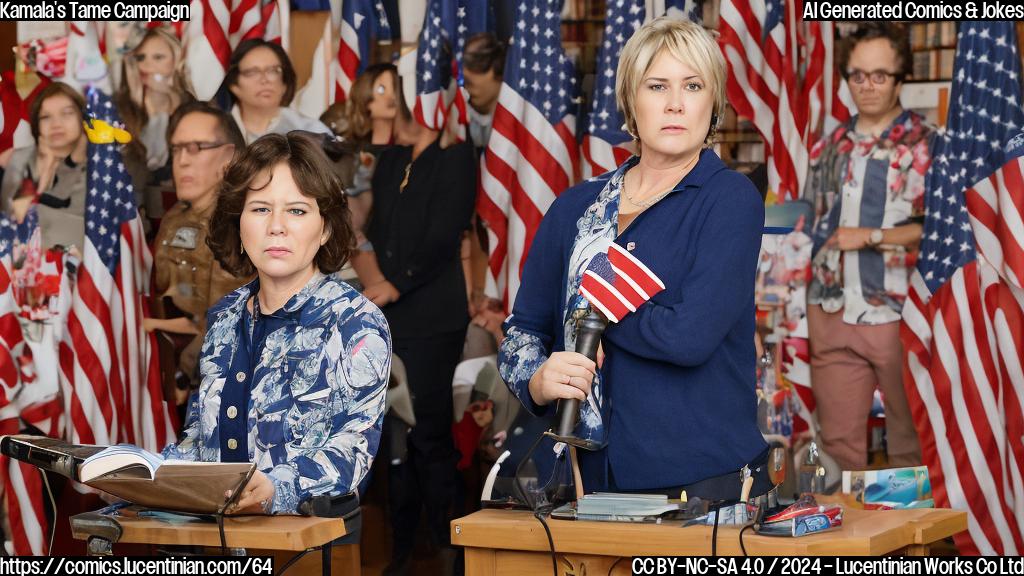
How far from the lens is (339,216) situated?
2930mm

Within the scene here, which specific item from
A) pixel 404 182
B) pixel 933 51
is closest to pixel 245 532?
pixel 404 182

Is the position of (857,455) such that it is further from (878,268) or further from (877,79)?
(877,79)

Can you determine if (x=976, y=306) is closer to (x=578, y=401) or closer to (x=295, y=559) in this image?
(x=578, y=401)

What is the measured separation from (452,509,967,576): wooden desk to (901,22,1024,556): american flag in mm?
2636

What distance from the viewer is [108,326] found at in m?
5.63

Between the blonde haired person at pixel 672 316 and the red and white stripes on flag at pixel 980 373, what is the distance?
2.65 m

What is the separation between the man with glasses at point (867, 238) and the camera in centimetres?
533

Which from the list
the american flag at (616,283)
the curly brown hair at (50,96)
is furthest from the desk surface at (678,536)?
the curly brown hair at (50,96)

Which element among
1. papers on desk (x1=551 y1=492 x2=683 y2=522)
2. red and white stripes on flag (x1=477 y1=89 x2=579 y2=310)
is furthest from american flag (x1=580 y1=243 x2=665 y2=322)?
red and white stripes on flag (x1=477 y1=89 x2=579 y2=310)

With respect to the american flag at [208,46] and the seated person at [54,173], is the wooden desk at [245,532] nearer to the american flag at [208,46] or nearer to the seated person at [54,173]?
the seated person at [54,173]

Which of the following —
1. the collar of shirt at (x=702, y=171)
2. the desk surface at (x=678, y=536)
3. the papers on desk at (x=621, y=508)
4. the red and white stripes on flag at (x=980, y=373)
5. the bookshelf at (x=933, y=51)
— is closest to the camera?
the desk surface at (x=678, y=536)

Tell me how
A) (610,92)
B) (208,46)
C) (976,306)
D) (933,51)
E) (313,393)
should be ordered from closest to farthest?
(313,393) < (976,306) < (610,92) < (933,51) < (208,46)

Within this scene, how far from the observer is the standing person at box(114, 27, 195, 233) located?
579cm

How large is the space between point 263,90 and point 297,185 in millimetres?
2984
